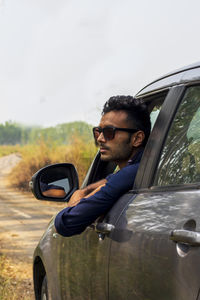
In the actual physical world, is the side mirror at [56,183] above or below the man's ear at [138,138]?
below

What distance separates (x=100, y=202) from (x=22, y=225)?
10.1m

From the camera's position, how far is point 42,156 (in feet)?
69.8

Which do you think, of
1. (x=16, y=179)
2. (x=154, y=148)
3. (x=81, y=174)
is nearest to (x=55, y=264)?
(x=154, y=148)

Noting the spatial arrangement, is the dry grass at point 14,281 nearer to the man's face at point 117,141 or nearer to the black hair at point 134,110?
the man's face at point 117,141

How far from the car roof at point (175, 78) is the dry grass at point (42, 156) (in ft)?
45.6

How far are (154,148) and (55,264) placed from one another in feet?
4.23

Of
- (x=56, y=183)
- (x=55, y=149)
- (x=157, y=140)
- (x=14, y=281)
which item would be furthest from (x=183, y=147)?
(x=55, y=149)

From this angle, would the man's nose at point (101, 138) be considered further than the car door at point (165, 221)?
Yes

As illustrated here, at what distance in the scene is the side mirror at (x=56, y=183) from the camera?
10.5 ft

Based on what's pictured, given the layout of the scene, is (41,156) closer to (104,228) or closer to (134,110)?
(134,110)

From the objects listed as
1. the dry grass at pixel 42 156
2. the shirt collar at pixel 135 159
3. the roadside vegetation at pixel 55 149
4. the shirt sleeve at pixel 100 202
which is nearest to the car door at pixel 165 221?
the shirt sleeve at pixel 100 202

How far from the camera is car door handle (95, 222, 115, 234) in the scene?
2430 mm

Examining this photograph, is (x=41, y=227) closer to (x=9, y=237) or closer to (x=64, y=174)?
(x=9, y=237)

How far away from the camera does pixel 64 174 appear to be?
3.33 metres
